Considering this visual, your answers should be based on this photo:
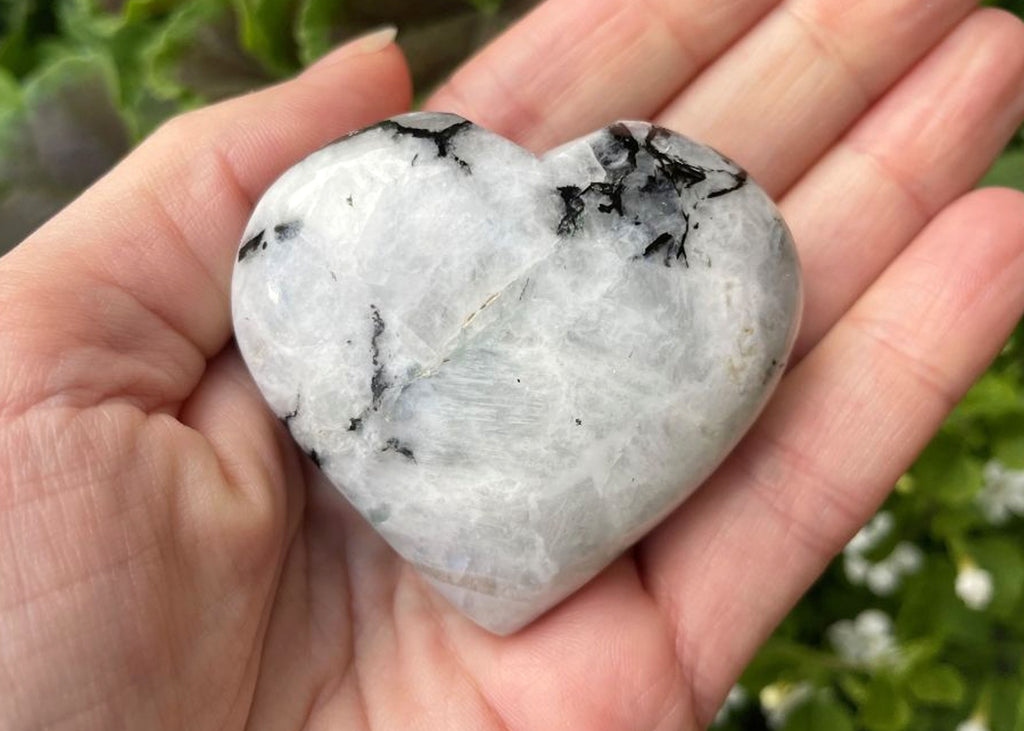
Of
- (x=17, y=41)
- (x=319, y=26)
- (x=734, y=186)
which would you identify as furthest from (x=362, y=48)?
(x=17, y=41)

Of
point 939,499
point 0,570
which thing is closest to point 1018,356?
point 939,499

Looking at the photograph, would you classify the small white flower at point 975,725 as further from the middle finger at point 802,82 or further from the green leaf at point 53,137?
the green leaf at point 53,137

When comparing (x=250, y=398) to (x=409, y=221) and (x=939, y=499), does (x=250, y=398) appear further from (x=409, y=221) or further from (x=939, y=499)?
(x=939, y=499)

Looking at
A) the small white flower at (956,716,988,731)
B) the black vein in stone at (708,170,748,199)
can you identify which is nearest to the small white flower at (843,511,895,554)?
the small white flower at (956,716,988,731)

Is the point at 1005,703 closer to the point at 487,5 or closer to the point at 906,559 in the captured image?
the point at 906,559

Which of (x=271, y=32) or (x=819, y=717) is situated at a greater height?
(x=271, y=32)

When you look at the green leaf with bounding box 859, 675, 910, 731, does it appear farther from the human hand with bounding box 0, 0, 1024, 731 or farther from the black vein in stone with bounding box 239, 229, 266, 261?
the black vein in stone with bounding box 239, 229, 266, 261

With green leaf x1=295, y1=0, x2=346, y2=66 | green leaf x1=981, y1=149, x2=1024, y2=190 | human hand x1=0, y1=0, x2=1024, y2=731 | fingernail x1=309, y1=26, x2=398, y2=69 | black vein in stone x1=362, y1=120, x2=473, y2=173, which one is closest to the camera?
human hand x1=0, y1=0, x2=1024, y2=731

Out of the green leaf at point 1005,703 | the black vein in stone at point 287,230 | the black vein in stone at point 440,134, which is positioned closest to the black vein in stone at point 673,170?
the black vein in stone at point 440,134
